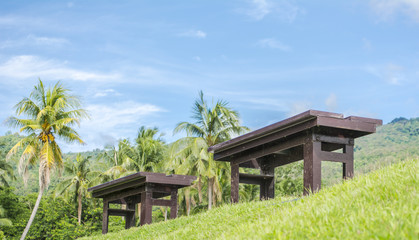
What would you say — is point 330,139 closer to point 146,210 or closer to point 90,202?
point 146,210

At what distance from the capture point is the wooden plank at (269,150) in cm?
1047

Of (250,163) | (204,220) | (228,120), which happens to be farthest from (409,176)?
(228,120)

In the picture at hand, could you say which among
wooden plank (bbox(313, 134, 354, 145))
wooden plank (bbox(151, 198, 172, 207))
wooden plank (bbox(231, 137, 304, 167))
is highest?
wooden plank (bbox(313, 134, 354, 145))

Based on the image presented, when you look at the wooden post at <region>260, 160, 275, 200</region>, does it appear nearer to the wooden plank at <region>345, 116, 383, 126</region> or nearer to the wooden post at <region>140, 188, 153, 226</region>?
the wooden plank at <region>345, 116, 383, 126</region>

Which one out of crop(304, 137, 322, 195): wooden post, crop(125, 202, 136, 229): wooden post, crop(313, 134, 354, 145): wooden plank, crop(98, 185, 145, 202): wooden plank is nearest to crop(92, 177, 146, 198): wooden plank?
crop(98, 185, 145, 202): wooden plank

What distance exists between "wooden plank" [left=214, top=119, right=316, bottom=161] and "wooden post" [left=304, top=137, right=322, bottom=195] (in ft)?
1.10

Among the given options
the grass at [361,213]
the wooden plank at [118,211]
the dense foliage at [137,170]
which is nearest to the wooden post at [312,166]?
the grass at [361,213]

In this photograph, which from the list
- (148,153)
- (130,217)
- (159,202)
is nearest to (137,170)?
(148,153)

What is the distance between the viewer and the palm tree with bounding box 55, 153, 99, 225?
147 feet

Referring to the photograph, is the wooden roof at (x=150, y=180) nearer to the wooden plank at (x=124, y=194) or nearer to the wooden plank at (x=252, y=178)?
the wooden plank at (x=124, y=194)

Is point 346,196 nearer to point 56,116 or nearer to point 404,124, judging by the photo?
point 56,116

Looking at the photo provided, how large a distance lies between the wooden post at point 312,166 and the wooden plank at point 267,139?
0.34m

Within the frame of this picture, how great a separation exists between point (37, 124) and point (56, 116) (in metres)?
1.31

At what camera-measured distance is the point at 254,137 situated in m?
11.5
